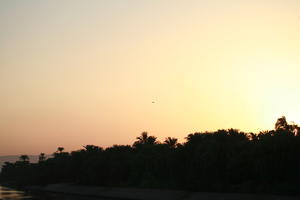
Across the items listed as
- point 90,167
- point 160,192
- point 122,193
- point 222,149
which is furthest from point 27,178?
point 222,149

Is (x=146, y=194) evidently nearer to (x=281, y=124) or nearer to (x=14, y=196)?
(x=281, y=124)

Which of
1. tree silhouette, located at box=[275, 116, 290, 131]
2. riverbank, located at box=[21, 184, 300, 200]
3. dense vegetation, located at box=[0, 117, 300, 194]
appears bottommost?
riverbank, located at box=[21, 184, 300, 200]

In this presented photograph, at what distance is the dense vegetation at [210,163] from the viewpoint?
148 feet

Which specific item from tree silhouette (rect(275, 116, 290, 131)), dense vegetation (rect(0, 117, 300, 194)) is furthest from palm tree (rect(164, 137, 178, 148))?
tree silhouette (rect(275, 116, 290, 131))

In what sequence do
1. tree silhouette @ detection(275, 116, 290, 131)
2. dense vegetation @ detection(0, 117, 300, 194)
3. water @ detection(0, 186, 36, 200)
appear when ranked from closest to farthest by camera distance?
dense vegetation @ detection(0, 117, 300, 194) → tree silhouette @ detection(275, 116, 290, 131) → water @ detection(0, 186, 36, 200)

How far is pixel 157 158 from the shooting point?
224ft

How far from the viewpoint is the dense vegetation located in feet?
148

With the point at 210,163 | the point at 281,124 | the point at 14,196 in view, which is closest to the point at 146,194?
the point at 210,163

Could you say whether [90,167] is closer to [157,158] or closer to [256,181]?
[157,158]

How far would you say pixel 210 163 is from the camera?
53.4 m

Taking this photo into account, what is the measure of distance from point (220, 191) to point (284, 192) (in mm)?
9754

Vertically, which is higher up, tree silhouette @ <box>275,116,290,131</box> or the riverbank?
tree silhouette @ <box>275,116,290,131</box>

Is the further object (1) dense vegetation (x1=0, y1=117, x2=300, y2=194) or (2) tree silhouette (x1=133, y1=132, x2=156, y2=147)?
(2) tree silhouette (x1=133, y1=132, x2=156, y2=147)

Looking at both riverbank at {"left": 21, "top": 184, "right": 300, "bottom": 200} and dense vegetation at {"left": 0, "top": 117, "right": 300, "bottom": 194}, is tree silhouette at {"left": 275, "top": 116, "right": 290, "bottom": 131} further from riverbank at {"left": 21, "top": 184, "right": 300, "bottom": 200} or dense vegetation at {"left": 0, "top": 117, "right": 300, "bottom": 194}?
riverbank at {"left": 21, "top": 184, "right": 300, "bottom": 200}
